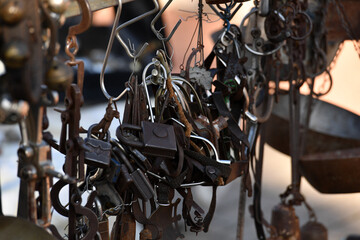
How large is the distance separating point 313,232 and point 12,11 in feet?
5.07

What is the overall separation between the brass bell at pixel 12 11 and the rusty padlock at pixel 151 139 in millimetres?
293

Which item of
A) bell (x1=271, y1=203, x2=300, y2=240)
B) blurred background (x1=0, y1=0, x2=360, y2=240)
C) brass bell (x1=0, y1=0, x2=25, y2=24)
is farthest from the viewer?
blurred background (x1=0, y1=0, x2=360, y2=240)

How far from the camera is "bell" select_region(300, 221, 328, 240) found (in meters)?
1.76

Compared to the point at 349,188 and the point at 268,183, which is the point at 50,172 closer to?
the point at 349,188

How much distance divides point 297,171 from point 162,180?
38.0 inches

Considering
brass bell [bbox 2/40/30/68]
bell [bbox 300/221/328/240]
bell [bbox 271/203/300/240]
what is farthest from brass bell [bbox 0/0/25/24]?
bell [bbox 300/221/328/240]

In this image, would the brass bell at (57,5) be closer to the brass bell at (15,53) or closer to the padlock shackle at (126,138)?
the brass bell at (15,53)

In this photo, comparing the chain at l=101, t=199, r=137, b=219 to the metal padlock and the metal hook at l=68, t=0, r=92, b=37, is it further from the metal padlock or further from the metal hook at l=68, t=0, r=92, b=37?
the metal hook at l=68, t=0, r=92, b=37

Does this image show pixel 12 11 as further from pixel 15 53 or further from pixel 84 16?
pixel 84 16

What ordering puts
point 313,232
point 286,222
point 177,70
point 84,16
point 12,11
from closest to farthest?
point 12,11 < point 84,16 < point 177,70 < point 286,222 < point 313,232

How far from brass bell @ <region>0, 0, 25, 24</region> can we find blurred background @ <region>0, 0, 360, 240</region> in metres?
0.50

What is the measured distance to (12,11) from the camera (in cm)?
39

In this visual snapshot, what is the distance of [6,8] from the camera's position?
1.28 feet

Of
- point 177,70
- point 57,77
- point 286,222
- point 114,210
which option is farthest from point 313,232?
point 57,77
